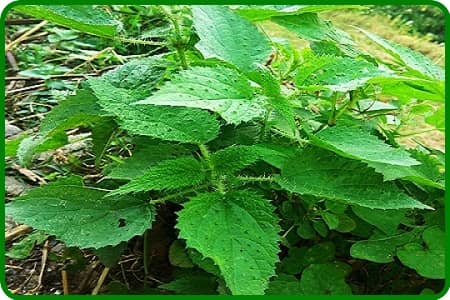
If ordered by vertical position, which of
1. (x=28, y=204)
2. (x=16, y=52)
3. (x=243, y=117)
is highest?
(x=243, y=117)

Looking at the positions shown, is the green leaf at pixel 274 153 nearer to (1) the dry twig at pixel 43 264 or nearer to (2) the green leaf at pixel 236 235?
(2) the green leaf at pixel 236 235

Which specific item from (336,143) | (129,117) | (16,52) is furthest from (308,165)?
(16,52)

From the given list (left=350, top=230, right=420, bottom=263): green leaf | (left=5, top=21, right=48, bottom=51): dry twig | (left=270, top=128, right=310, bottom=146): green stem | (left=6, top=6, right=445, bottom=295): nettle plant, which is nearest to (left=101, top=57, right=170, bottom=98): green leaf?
(left=6, top=6, right=445, bottom=295): nettle plant

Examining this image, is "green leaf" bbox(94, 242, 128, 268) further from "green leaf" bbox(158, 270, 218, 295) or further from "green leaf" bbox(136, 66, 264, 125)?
"green leaf" bbox(136, 66, 264, 125)

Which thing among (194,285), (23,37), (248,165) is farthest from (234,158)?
(23,37)

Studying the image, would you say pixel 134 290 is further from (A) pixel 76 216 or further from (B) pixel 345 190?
(B) pixel 345 190

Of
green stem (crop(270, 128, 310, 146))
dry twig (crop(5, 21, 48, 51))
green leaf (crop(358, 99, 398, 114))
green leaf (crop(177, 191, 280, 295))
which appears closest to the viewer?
green leaf (crop(177, 191, 280, 295))
